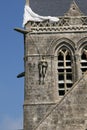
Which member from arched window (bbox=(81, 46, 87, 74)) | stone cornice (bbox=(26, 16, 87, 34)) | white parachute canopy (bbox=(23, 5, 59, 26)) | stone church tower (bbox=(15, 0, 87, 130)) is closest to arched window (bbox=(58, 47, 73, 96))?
stone church tower (bbox=(15, 0, 87, 130))

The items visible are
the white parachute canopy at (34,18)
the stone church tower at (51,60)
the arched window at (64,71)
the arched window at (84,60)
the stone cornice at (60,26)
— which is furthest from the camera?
the white parachute canopy at (34,18)

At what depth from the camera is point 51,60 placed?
76.4 feet

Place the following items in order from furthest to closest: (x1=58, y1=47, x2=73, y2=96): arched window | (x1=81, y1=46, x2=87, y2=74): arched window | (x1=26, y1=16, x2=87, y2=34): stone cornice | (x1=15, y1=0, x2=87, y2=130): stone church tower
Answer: (x1=26, y1=16, x2=87, y2=34): stone cornice → (x1=81, y1=46, x2=87, y2=74): arched window → (x1=58, y1=47, x2=73, y2=96): arched window → (x1=15, y1=0, x2=87, y2=130): stone church tower

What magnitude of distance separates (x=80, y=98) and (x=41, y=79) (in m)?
5.64

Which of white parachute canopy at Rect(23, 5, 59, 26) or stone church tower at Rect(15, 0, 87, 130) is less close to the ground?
white parachute canopy at Rect(23, 5, 59, 26)

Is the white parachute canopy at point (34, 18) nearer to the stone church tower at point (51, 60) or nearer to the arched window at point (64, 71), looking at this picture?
the stone church tower at point (51, 60)

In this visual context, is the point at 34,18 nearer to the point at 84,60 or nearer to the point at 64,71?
the point at 64,71

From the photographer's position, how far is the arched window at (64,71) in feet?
75.2

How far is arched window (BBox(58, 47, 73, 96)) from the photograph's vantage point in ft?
75.2

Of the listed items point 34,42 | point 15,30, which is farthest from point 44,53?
point 15,30

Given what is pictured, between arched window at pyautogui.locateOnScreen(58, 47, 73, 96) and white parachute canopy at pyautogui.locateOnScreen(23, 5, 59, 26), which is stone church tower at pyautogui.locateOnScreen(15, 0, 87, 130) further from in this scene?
white parachute canopy at pyautogui.locateOnScreen(23, 5, 59, 26)

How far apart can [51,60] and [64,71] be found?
3.07ft

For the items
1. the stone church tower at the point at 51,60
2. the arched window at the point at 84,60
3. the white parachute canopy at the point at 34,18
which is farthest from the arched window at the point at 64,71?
the white parachute canopy at the point at 34,18

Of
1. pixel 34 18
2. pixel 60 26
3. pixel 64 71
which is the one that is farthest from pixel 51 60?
pixel 34 18
